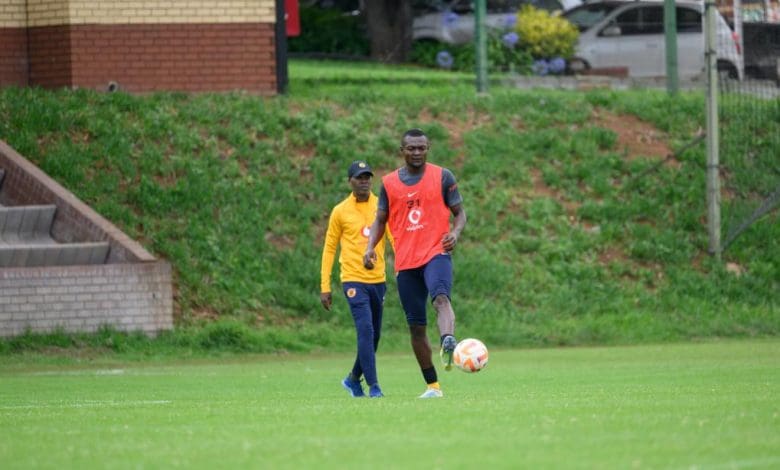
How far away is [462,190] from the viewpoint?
26891mm

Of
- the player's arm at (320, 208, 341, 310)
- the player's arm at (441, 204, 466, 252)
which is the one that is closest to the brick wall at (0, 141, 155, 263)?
the player's arm at (320, 208, 341, 310)

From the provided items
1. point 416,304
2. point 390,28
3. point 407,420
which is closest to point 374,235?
point 416,304

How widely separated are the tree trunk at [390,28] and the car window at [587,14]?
4478 millimetres

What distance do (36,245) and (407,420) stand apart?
12774 mm

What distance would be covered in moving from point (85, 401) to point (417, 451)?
638cm

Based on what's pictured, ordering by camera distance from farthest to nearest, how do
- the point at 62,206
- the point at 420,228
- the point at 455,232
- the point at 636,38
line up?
the point at 636,38 → the point at 62,206 → the point at 420,228 → the point at 455,232

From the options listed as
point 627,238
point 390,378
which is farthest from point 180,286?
point 627,238

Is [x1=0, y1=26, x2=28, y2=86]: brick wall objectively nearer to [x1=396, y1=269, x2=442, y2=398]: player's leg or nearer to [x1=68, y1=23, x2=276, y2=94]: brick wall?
[x1=68, y1=23, x2=276, y2=94]: brick wall

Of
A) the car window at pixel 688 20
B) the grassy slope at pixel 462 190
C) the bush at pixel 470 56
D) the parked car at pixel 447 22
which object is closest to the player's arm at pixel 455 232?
the grassy slope at pixel 462 190

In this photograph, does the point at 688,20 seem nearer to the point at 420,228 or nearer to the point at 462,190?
the point at 462,190

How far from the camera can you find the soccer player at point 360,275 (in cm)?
1468

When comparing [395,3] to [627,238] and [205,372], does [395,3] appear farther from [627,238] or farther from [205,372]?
[205,372]

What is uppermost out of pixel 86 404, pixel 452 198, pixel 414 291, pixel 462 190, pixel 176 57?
pixel 176 57

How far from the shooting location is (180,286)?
2345 centimetres
